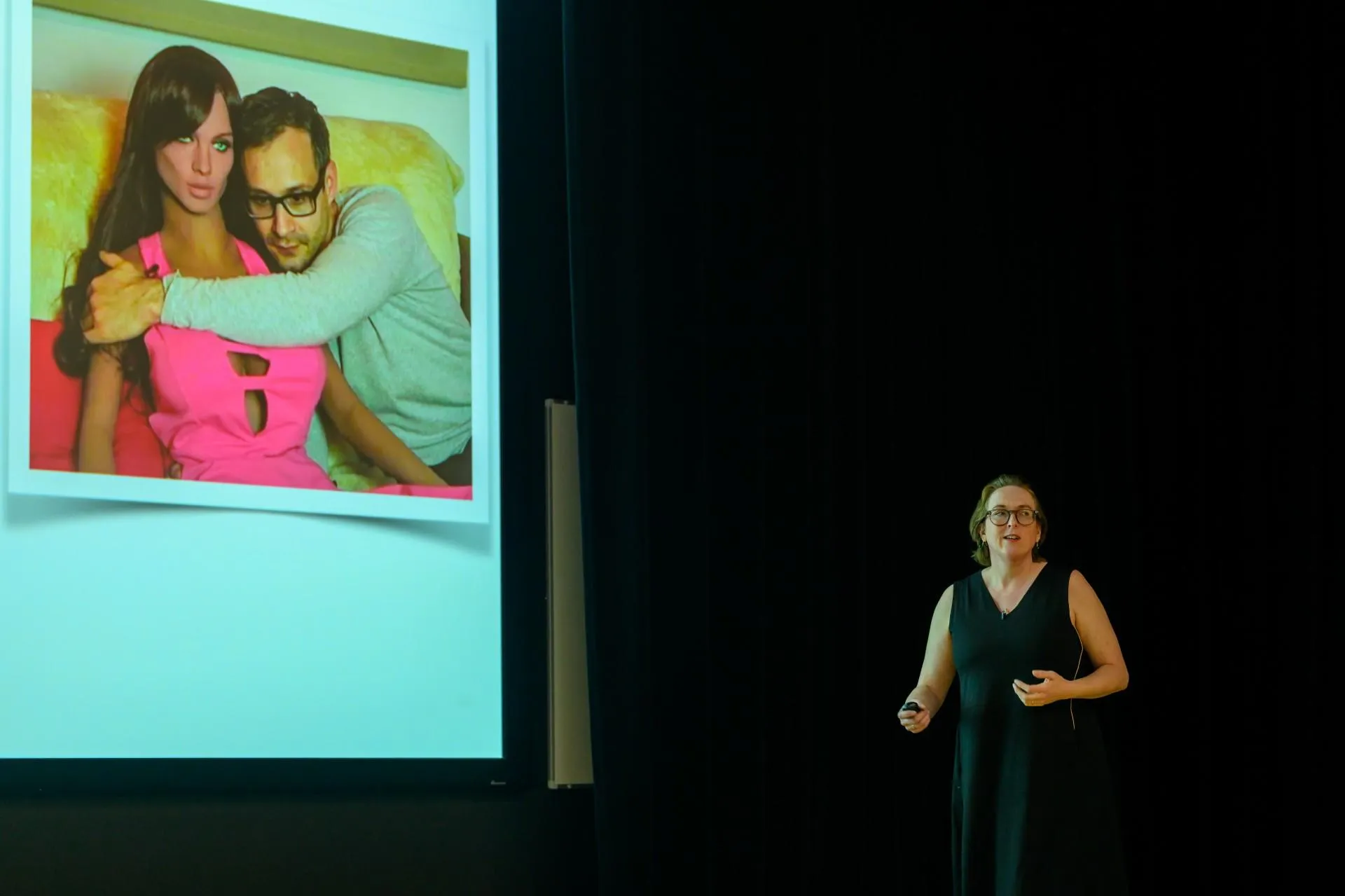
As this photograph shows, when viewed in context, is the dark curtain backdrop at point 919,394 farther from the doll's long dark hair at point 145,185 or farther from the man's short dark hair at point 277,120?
the doll's long dark hair at point 145,185

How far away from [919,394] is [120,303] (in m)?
2.04

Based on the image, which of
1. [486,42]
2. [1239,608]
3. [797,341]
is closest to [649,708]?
[797,341]

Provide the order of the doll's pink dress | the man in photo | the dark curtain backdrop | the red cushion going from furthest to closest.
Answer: the dark curtain backdrop → the man in photo → the doll's pink dress → the red cushion

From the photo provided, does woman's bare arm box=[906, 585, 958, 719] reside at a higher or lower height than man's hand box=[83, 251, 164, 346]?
lower

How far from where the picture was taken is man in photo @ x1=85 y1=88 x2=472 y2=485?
3.32m

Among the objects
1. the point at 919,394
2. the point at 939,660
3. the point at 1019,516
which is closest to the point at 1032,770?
the point at 939,660

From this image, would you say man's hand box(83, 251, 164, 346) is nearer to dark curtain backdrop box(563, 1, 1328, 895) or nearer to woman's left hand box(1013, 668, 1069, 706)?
dark curtain backdrop box(563, 1, 1328, 895)

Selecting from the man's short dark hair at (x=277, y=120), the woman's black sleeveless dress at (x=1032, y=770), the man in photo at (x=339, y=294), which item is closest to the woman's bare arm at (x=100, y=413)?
the man in photo at (x=339, y=294)

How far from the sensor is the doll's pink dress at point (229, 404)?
10.5ft

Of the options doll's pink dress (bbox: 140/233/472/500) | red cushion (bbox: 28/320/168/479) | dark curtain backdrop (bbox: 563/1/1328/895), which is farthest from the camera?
dark curtain backdrop (bbox: 563/1/1328/895)

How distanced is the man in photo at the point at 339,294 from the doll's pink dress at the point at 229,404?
0.09 ft

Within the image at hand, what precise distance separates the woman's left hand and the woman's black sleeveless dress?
8cm

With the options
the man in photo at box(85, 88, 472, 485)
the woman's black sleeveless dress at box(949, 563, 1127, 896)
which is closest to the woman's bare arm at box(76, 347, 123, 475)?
the man in photo at box(85, 88, 472, 485)

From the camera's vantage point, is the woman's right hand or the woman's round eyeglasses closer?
the woman's right hand
